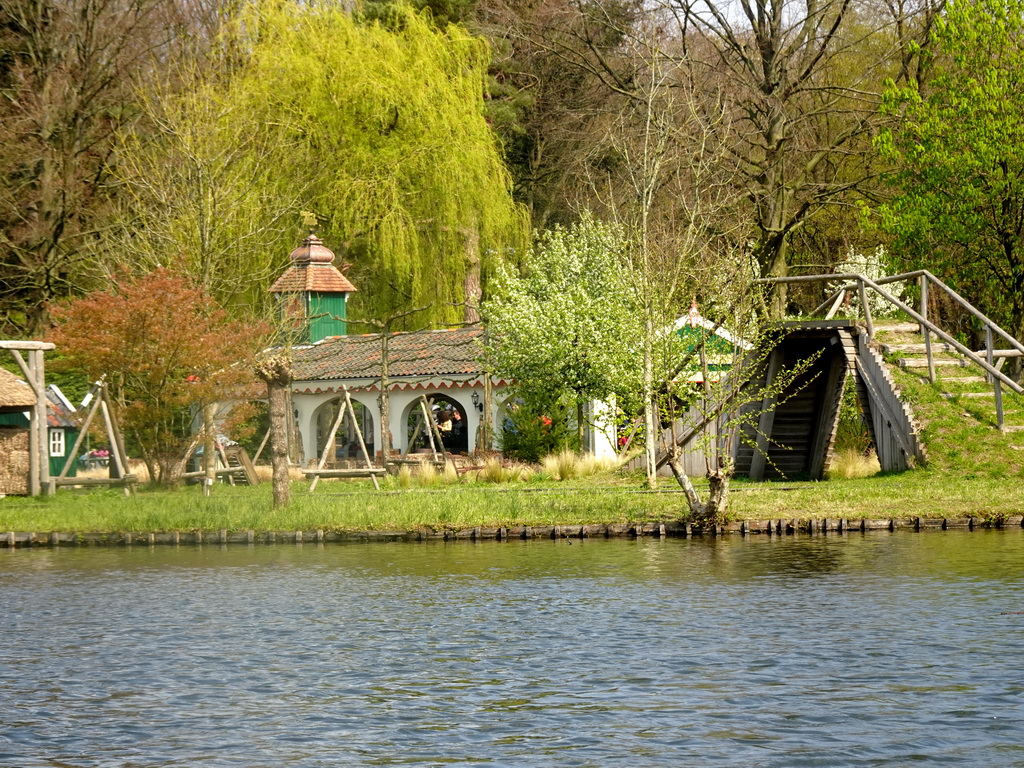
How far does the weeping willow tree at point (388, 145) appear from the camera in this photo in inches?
1741

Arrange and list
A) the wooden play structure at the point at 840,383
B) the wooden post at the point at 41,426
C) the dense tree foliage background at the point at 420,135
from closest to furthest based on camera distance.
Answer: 1. the wooden play structure at the point at 840,383
2. the wooden post at the point at 41,426
3. the dense tree foliage background at the point at 420,135

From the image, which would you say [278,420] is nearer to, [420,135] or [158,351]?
[158,351]

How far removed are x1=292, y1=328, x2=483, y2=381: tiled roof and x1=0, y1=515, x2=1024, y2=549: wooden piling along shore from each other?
1610 cm

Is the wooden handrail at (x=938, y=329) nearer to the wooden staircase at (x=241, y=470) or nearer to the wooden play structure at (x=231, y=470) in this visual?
the wooden play structure at (x=231, y=470)

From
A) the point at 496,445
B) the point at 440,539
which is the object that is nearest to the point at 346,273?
the point at 496,445

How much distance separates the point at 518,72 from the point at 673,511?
1282 inches

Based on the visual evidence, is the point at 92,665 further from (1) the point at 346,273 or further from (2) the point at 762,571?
(1) the point at 346,273

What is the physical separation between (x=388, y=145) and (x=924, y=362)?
68.8 ft

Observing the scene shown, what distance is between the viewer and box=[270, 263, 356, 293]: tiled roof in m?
45.1

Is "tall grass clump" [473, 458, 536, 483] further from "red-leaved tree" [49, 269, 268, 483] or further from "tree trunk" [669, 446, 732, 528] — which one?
"tree trunk" [669, 446, 732, 528]

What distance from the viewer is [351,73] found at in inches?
1769

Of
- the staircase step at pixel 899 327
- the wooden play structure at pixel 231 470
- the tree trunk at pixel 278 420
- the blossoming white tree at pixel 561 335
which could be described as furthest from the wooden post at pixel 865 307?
the wooden play structure at pixel 231 470

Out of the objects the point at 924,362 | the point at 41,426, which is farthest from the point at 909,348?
the point at 41,426

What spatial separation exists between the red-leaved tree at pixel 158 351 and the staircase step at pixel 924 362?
553 inches
